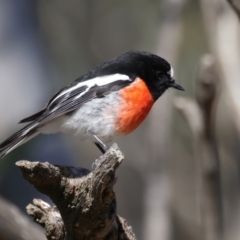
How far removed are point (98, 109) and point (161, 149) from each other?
163 centimetres

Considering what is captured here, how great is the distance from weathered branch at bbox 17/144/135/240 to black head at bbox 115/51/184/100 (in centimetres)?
170

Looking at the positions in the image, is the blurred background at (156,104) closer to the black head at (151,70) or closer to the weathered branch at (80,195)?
the black head at (151,70)

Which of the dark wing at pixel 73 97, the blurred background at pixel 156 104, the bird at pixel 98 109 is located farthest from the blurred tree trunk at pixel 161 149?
the dark wing at pixel 73 97

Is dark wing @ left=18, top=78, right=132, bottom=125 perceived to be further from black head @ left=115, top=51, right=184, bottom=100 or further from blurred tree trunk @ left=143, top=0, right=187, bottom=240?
blurred tree trunk @ left=143, top=0, right=187, bottom=240

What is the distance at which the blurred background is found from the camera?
6.24 metres

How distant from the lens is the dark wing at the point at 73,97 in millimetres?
4855

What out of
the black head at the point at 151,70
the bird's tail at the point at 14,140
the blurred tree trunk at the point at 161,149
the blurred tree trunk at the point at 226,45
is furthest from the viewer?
the blurred tree trunk at the point at 161,149

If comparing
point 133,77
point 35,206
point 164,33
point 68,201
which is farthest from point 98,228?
point 164,33

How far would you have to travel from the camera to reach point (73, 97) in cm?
493

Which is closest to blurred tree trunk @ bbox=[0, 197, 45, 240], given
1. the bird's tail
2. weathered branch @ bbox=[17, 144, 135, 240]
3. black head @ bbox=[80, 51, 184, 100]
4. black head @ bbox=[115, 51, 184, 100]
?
weathered branch @ bbox=[17, 144, 135, 240]

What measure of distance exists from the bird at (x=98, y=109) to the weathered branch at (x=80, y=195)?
107cm

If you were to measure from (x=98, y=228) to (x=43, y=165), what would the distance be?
1.79 ft

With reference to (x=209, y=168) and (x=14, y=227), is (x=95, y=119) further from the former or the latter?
(x=14, y=227)

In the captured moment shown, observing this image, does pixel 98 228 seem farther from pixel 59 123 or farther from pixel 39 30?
pixel 39 30
